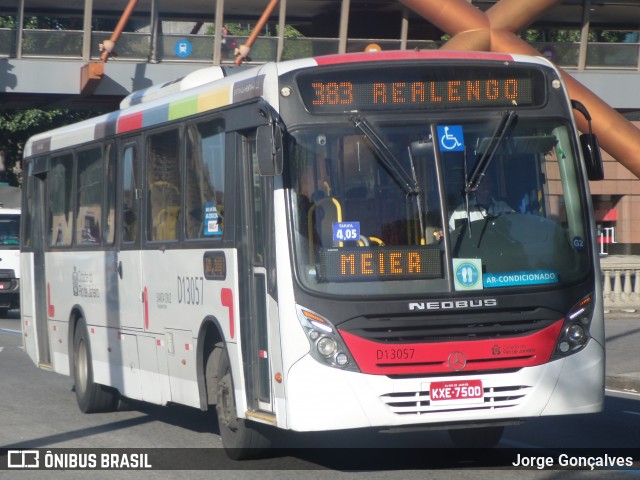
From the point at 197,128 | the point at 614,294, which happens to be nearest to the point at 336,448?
the point at 197,128

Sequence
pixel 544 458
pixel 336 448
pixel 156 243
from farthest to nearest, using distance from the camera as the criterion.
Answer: pixel 156 243 < pixel 336 448 < pixel 544 458

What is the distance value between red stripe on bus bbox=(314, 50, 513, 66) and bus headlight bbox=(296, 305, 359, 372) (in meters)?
1.83

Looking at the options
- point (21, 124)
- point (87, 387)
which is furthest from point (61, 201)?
point (21, 124)

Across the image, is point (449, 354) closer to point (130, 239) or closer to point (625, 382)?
point (130, 239)

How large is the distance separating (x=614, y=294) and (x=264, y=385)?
20.3 m

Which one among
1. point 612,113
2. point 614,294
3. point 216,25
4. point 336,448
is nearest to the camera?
point 336,448

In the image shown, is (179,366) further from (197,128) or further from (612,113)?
(612,113)

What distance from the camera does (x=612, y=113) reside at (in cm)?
3098

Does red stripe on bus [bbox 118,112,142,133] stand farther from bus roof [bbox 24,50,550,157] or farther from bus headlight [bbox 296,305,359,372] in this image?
bus headlight [bbox 296,305,359,372]

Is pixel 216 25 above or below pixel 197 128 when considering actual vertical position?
above

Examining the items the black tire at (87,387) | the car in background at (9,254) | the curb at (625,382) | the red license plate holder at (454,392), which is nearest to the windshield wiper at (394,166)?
the red license plate holder at (454,392)

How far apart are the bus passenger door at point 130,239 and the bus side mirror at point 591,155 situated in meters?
4.44

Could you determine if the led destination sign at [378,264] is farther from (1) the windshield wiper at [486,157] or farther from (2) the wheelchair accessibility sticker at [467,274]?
(1) the windshield wiper at [486,157]

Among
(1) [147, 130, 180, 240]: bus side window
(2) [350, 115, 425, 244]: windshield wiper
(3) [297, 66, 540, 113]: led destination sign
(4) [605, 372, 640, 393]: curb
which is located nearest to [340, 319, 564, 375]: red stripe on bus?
(2) [350, 115, 425, 244]: windshield wiper
